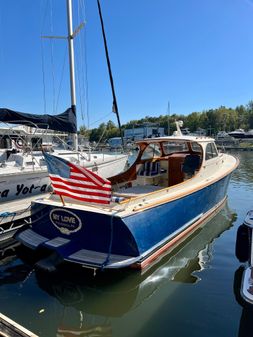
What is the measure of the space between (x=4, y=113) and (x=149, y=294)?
5.86 meters

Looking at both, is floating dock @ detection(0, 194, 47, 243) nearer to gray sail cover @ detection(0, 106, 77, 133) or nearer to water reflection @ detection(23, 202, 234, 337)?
water reflection @ detection(23, 202, 234, 337)

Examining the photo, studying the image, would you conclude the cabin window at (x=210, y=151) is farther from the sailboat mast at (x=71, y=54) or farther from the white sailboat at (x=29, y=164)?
the sailboat mast at (x=71, y=54)

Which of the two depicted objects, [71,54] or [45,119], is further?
[71,54]

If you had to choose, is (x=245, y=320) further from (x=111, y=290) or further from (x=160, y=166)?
(x=160, y=166)

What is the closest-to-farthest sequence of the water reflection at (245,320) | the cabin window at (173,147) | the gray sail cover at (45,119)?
the water reflection at (245,320), the gray sail cover at (45,119), the cabin window at (173,147)

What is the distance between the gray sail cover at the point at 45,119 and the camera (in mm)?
8258

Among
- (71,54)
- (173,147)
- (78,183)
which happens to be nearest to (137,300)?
(78,183)

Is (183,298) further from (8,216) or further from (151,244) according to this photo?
(8,216)

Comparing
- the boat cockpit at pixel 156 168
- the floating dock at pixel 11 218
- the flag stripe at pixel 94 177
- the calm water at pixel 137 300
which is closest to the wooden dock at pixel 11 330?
the calm water at pixel 137 300

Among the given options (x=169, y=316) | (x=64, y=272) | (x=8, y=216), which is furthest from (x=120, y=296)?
(x=8, y=216)

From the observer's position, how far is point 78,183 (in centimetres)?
549

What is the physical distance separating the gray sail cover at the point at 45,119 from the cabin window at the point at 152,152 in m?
2.47

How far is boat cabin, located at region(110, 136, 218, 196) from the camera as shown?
345 inches

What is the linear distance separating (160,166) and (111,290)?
196 inches
